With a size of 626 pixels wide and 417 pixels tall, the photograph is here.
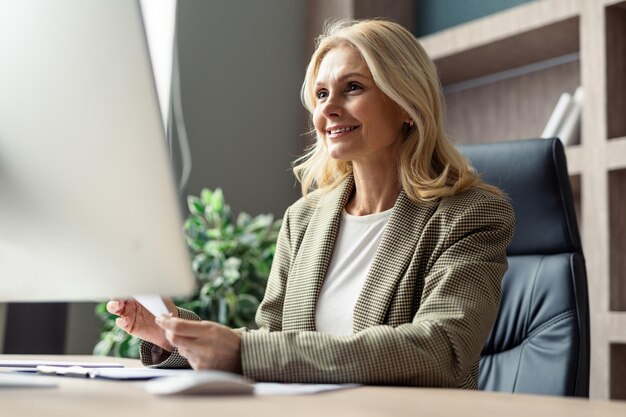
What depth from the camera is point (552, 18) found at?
254 cm

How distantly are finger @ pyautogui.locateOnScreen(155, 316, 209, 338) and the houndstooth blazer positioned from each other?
7 cm

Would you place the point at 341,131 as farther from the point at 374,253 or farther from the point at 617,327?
the point at 617,327

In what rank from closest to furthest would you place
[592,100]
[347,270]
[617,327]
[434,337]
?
1. [434,337]
2. [347,270]
3. [617,327]
4. [592,100]

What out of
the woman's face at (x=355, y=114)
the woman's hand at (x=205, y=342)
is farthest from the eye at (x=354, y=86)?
the woman's hand at (x=205, y=342)

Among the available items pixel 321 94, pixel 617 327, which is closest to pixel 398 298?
pixel 321 94

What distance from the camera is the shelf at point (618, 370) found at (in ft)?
7.61

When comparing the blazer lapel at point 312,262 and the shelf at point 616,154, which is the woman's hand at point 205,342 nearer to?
the blazer lapel at point 312,262

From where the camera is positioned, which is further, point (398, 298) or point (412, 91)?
point (412, 91)

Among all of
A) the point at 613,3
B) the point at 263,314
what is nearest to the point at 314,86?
the point at 263,314

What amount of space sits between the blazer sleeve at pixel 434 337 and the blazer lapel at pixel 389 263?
2.2 inches

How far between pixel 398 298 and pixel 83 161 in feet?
2.64

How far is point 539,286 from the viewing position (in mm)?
1648

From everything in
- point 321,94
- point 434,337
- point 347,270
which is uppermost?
point 321,94

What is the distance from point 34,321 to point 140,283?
2211 mm
